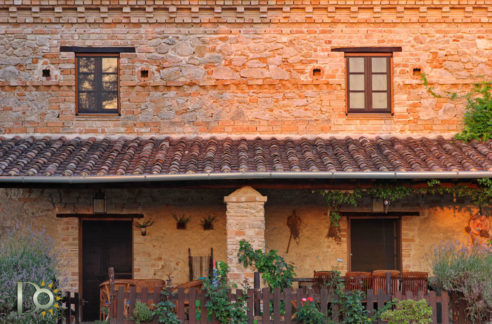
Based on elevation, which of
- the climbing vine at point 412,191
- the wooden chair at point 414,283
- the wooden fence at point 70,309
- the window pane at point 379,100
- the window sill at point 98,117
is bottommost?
the wooden fence at point 70,309

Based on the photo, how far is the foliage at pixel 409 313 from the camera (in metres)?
8.05

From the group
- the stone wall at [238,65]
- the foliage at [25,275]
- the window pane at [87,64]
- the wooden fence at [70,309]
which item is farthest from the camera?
the window pane at [87,64]

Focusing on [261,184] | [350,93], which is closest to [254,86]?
[350,93]

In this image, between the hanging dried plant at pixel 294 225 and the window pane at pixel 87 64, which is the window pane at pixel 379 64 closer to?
the hanging dried plant at pixel 294 225

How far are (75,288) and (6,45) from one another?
4.66 metres

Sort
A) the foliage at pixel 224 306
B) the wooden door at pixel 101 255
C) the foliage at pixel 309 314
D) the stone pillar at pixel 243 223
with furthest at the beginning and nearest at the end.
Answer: the wooden door at pixel 101 255
the stone pillar at pixel 243 223
the foliage at pixel 224 306
the foliage at pixel 309 314

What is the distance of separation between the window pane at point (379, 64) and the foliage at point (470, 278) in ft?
13.6

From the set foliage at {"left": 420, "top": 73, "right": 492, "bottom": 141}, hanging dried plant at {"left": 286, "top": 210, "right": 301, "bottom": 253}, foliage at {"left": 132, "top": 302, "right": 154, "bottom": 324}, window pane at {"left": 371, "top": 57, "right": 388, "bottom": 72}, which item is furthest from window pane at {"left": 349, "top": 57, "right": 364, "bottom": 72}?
foliage at {"left": 132, "top": 302, "right": 154, "bottom": 324}

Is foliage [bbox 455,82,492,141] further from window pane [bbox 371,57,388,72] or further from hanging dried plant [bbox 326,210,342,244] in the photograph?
hanging dried plant [bbox 326,210,342,244]

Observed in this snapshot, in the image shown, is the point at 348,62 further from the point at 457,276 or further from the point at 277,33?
the point at 457,276

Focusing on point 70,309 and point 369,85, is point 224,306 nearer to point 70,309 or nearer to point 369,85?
point 70,309

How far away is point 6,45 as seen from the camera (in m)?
11.5

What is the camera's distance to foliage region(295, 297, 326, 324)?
820cm

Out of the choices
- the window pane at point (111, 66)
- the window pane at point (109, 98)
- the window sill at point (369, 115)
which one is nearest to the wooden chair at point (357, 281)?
the window sill at point (369, 115)
